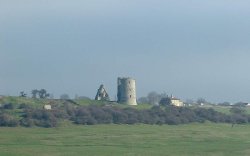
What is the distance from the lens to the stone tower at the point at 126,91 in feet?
358

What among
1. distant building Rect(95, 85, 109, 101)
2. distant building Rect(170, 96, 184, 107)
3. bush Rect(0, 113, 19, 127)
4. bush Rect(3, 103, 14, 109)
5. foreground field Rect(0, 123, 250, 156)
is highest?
distant building Rect(95, 85, 109, 101)

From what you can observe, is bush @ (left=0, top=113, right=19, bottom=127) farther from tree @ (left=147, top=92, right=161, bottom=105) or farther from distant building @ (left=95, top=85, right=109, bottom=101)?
tree @ (left=147, top=92, right=161, bottom=105)

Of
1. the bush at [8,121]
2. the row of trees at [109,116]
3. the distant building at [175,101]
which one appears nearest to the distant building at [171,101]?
the distant building at [175,101]

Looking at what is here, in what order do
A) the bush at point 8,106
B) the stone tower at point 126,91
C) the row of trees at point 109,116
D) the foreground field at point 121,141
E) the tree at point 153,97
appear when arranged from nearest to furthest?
1. the foreground field at point 121,141
2. the row of trees at point 109,116
3. the bush at point 8,106
4. the stone tower at point 126,91
5. the tree at point 153,97

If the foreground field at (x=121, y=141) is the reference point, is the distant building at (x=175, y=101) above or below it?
above

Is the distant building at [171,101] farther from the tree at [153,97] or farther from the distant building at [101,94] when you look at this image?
the tree at [153,97]

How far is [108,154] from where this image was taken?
51625mm

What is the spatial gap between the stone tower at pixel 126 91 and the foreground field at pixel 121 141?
29.9 m

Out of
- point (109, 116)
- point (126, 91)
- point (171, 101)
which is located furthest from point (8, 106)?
point (171, 101)

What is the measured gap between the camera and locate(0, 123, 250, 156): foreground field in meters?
53.2

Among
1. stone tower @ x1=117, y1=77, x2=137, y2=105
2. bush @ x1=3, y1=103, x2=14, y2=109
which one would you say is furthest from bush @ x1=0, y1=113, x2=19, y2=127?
stone tower @ x1=117, y1=77, x2=137, y2=105

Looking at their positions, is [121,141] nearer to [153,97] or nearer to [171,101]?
[171,101]

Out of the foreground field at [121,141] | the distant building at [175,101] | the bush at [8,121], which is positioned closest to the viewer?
the foreground field at [121,141]

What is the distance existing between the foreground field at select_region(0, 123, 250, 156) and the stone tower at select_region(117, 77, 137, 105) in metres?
29.9
